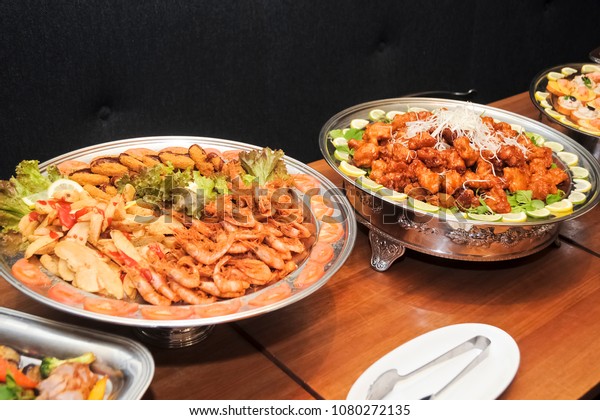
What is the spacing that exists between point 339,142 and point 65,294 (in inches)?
49.2

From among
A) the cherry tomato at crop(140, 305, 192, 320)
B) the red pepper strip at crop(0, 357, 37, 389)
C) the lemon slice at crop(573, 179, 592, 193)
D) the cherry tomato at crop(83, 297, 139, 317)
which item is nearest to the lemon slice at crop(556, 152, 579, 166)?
the lemon slice at crop(573, 179, 592, 193)

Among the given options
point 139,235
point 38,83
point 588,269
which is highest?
point 38,83

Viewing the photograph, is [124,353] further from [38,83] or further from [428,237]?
[38,83]

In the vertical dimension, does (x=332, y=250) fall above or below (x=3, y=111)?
below

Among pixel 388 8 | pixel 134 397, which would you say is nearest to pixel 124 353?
pixel 134 397

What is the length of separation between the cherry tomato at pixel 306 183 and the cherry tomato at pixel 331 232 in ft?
0.64

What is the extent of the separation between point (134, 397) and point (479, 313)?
1.15 metres

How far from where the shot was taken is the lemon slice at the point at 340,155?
2342 mm

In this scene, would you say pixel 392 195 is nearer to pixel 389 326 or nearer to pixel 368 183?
pixel 368 183

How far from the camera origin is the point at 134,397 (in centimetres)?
132

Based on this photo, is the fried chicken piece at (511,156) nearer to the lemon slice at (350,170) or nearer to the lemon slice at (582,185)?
the lemon slice at (582,185)

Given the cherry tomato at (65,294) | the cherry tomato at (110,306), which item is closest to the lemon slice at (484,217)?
the cherry tomato at (110,306)

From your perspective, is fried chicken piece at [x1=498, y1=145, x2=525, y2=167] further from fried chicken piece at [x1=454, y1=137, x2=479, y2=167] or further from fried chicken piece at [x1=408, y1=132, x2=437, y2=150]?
fried chicken piece at [x1=408, y1=132, x2=437, y2=150]

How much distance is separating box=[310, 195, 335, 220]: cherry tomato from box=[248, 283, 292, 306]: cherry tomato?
1.24ft
